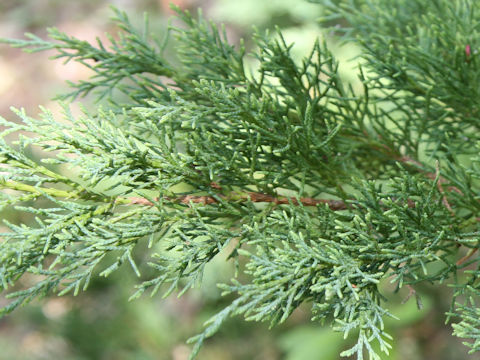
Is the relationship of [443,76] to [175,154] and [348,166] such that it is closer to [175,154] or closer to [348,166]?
[348,166]

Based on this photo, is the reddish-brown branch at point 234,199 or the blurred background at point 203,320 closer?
the reddish-brown branch at point 234,199

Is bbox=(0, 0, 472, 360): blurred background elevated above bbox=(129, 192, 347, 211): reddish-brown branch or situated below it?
below

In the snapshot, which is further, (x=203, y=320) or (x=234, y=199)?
(x=203, y=320)

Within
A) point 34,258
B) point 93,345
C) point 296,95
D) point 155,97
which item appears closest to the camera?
point 34,258

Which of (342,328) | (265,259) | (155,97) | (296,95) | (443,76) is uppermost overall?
(155,97)

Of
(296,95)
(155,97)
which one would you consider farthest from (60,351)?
(296,95)

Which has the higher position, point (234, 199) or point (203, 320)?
point (234, 199)

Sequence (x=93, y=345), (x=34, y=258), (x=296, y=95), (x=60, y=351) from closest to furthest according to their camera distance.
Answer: (x=34, y=258), (x=296, y=95), (x=93, y=345), (x=60, y=351)

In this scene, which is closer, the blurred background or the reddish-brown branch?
the reddish-brown branch

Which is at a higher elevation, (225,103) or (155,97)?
(155,97)

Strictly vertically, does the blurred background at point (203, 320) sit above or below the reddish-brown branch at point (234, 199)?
below

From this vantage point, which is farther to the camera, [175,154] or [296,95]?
[296,95]
